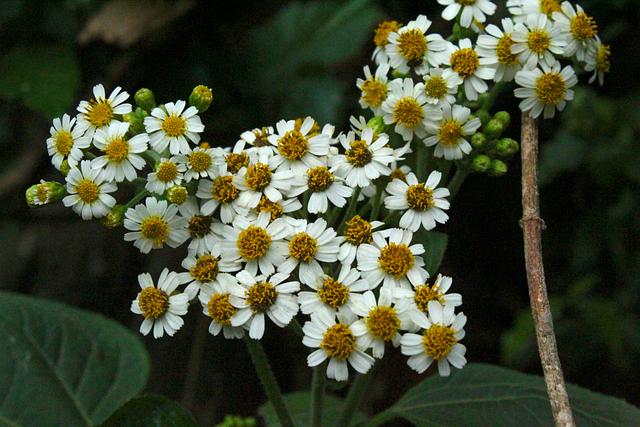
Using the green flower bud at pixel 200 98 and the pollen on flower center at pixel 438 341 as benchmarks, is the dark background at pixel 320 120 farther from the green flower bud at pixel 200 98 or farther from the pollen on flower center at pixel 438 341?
the pollen on flower center at pixel 438 341

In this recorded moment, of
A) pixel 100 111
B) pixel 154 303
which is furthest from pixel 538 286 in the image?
pixel 100 111

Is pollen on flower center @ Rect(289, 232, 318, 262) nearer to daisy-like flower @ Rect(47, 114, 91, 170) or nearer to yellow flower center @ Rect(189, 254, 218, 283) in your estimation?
yellow flower center @ Rect(189, 254, 218, 283)

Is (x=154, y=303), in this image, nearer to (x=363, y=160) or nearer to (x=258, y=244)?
(x=258, y=244)

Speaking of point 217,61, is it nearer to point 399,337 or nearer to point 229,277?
→ point 229,277

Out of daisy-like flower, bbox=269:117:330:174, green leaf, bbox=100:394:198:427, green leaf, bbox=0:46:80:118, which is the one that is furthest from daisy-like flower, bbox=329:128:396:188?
green leaf, bbox=0:46:80:118

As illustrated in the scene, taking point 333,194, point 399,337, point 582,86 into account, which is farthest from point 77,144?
point 582,86

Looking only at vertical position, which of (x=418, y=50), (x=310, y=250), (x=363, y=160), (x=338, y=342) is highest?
(x=418, y=50)

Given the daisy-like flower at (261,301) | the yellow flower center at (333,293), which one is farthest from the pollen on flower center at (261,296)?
the yellow flower center at (333,293)
